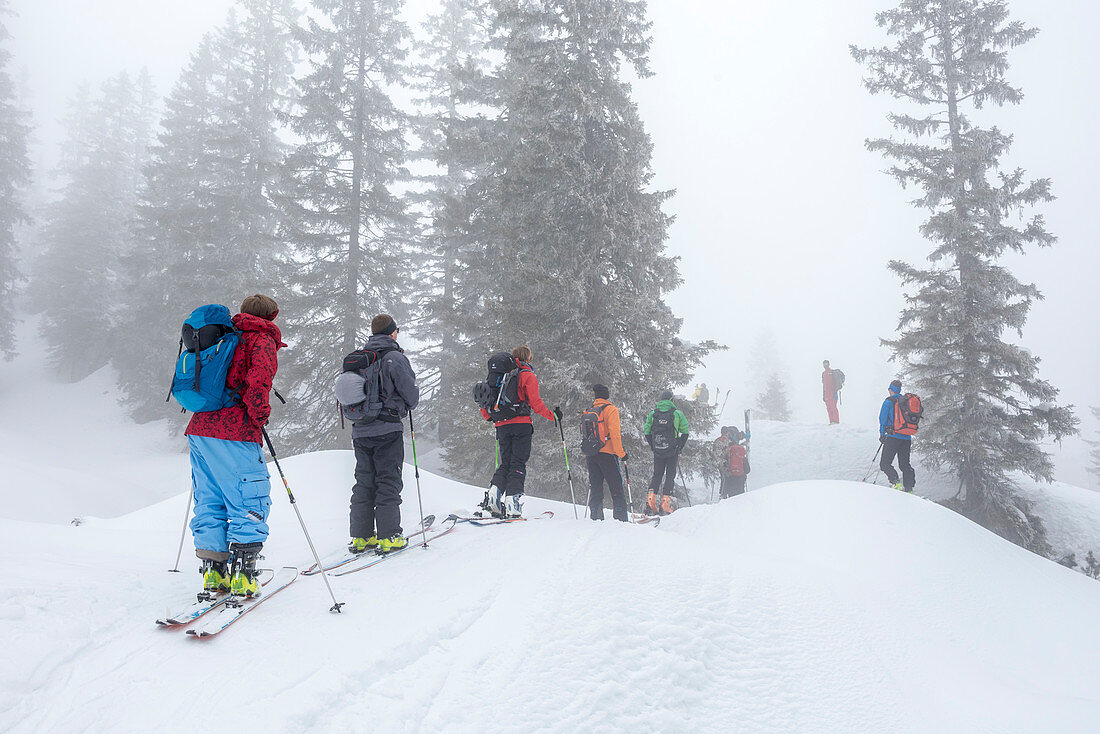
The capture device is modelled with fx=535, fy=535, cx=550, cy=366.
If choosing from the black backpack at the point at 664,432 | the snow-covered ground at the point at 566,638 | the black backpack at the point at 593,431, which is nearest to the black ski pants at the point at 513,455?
the snow-covered ground at the point at 566,638

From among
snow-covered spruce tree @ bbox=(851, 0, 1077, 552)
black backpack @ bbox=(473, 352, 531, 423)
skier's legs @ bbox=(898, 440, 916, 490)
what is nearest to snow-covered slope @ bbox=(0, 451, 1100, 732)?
black backpack @ bbox=(473, 352, 531, 423)

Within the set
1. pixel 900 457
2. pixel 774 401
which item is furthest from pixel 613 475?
pixel 774 401

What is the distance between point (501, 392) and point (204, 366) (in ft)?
12.7

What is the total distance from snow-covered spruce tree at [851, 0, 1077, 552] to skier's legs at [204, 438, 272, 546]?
14.5 meters

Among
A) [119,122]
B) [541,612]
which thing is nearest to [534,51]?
[541,612]

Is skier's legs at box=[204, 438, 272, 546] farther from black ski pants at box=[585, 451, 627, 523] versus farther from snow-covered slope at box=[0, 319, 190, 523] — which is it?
snow-covered slope at box=[0, 319, 190, 523]

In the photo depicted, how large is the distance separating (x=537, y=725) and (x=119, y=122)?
45.5 metres

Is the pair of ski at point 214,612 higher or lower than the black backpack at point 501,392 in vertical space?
lower

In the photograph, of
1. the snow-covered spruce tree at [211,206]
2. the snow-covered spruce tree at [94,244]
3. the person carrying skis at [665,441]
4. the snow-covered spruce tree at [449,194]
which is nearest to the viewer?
the person carrying skis at [665,441]

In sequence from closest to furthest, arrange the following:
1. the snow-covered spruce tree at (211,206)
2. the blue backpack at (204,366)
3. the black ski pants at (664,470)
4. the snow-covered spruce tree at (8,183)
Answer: the blue backpack at (204,366), the black ski pants at (664,470), the snow-covered spruce tree at (211,206), the snow-covered spruce tree at (8,183)

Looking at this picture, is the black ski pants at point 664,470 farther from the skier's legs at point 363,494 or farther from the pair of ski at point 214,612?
the pair of ski at point 214,612

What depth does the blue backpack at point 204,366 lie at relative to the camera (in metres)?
3.88

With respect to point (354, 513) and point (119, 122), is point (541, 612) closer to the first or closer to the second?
point (354, 513)

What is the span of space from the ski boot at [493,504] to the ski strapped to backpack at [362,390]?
2215 mm
